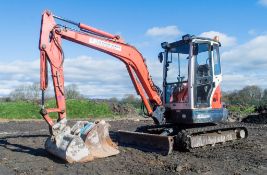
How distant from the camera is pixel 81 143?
900 centimetres

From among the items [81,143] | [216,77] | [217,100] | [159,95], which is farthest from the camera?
[159,95]

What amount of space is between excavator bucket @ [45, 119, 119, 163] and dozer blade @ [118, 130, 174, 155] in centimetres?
119

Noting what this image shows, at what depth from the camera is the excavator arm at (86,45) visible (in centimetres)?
1009

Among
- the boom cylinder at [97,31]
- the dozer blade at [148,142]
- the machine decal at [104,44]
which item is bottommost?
the dozer blade at [148,142]

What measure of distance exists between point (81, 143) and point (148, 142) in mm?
2476

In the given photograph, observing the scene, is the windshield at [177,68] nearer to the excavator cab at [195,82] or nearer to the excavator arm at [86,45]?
the excavator cab at [195,82]

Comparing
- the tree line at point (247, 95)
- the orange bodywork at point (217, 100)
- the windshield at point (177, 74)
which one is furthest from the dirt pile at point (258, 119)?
the tree line at point (247, 95)

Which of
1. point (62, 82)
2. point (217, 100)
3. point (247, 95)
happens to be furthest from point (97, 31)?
point (247, 95)

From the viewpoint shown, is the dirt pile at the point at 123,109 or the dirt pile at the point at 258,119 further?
the dirt pile at the point at 123,109

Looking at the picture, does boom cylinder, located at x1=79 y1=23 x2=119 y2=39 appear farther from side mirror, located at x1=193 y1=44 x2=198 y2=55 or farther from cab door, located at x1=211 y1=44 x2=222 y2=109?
cab door, located at x1=211 y1=44 x2=222 y2=109

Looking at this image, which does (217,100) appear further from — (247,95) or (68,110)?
(247,95)

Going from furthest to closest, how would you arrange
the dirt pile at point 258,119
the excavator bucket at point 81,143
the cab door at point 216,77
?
1. the dirt pile at point 258,119
2. the cab door at point 216,77
3. the excavator bucket at point 81,143

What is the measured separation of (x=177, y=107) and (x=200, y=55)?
159cm

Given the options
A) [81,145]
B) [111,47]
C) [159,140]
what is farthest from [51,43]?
[159,140]
